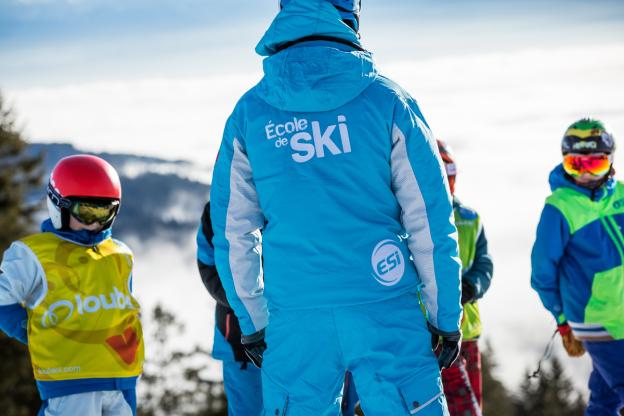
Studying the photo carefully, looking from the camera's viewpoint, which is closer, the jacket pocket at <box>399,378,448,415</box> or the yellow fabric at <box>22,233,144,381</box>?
the jacket pocket at <box>399,378,448,415</box>

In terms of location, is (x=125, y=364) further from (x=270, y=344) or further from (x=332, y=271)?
(x=332, y=271)

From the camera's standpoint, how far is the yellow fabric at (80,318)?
465cm

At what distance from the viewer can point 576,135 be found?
6109 millimetres

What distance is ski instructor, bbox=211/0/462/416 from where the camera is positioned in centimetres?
323

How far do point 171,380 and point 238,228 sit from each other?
43.1 metres

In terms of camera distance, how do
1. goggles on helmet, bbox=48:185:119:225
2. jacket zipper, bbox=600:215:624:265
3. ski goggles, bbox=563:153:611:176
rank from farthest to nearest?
1. ski goggles, bbox=563:153:611:176
2. jacket zipper, bbox=600:215:624:265
3. goggles on helmet, bbox=48:185:119:225

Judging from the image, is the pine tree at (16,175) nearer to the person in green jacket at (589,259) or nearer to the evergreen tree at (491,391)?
the person in green jacket at (589,259)

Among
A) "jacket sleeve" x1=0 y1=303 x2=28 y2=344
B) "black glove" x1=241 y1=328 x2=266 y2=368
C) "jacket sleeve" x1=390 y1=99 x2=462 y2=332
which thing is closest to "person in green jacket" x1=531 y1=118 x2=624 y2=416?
"jacket sleeve" x1=390 y1=99 x2=462 y2=332

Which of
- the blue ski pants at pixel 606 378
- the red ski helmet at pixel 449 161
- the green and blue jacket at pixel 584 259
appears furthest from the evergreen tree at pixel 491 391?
the red ski helmet at pixel 449 161

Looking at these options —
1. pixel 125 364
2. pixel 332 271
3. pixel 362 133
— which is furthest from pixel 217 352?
pixel 362 133

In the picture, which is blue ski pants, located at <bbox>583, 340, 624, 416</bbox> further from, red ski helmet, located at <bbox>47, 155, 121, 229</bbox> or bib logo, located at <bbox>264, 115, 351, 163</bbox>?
red ski helmet, located at <bbox>47, 155, 121, 229</bbox>

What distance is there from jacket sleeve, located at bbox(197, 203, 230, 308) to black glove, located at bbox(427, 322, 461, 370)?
197 cm

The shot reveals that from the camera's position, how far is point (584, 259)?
589cm

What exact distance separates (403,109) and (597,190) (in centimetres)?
339
